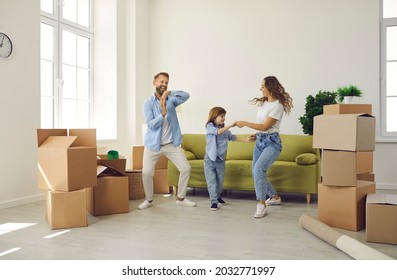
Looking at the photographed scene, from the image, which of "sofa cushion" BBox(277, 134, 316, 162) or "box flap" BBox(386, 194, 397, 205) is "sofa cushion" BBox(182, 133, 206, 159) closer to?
"sofa cushion" BBox(277, 134, 316, 162)

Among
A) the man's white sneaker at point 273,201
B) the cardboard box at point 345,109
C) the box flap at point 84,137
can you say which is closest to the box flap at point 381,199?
the cardboard box at point 345,109

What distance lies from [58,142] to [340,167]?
2.47 metres

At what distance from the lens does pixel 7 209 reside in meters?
4.18

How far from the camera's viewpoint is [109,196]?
3.85 metres

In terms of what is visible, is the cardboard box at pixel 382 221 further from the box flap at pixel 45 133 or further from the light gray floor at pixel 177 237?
the box flap at pixel 45 133

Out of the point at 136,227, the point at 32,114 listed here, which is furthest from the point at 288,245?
the point at 32,114

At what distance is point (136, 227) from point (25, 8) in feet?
9.88

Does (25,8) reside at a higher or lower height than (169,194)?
higher

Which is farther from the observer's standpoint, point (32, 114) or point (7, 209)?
point (32, 114)

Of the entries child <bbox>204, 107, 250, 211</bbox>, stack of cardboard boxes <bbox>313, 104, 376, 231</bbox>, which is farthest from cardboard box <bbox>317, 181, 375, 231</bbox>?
child <bbox>204, 107, 250, 211</bbox>

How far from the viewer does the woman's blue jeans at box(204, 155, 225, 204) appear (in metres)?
4.13

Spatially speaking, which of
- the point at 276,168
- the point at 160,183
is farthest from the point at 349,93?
the point at 160,183

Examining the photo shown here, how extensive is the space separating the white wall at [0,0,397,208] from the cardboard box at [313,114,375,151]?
2489mm

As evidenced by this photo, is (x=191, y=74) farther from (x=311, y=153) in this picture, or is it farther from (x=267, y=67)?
(x=311, y=153)
